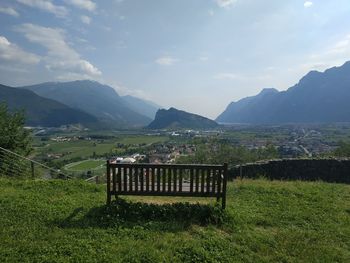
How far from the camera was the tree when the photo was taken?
2025cm

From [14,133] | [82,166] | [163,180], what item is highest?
[14,133]

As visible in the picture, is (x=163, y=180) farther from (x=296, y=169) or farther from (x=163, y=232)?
(x=296, y=169)

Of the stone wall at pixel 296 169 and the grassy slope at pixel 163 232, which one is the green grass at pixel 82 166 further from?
the grassy slope at pixel 163 232

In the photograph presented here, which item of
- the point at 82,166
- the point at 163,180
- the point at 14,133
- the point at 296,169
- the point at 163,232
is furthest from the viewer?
the point at 82,166

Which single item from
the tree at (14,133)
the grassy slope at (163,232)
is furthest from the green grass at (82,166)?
the grassy slope at (163,232)

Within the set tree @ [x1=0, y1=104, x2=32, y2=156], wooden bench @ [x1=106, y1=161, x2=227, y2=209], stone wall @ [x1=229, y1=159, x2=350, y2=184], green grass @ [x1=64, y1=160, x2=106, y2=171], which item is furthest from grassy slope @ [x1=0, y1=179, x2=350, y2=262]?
green grass @ [x1=64, y1=160, x2=106, y2=171]

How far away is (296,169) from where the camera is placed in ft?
51.5

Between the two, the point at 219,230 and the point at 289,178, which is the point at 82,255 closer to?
the point at 219,230

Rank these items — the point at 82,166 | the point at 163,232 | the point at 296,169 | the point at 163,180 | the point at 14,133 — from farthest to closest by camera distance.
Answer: the point at 82,166
the point at 14,133
the point at 296,169
the point at 163,180
the point at 163,232

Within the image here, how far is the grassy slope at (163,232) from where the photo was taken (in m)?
5.73

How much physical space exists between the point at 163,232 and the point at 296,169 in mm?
10767

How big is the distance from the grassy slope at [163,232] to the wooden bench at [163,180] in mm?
520

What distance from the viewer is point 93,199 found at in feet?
29.2

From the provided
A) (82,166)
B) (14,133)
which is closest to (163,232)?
(14,133)
